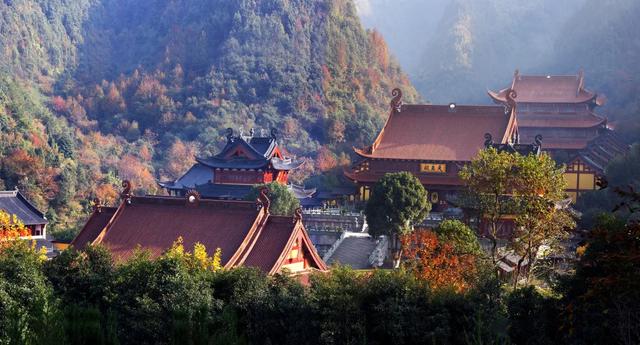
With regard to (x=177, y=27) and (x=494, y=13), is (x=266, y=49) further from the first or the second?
(x=494, y=13)

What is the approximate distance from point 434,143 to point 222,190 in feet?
36.3

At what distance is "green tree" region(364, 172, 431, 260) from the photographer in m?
32.9

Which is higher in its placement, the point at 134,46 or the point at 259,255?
the point at 134,46

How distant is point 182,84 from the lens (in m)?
83.9

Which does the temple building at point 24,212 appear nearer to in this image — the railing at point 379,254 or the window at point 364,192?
the railing at point 379,254

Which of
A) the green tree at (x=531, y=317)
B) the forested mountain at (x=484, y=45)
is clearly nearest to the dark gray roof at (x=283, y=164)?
the green tree at (x=531, y=317)

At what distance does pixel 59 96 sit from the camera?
83375mm

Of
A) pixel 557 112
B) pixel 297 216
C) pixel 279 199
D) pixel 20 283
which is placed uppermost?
pixel 557 112

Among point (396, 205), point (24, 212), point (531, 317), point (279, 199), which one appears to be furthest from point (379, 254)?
point (531, 317)

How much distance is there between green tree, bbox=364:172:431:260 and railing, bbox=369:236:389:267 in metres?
0.72

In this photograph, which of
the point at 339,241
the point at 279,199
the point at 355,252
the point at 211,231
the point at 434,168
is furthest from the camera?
the point at 434,168

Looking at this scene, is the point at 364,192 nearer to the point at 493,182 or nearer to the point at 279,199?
the point at 279,199

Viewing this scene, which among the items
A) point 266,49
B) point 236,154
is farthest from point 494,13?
point 236,154

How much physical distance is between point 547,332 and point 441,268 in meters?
6.59
